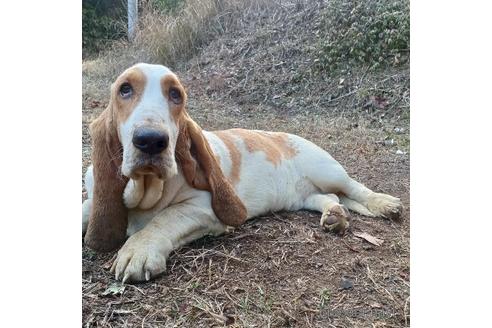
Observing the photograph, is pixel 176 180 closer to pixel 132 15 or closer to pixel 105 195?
pixel 105 195

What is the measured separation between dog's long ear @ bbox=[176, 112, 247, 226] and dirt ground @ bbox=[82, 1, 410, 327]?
0.30 feet

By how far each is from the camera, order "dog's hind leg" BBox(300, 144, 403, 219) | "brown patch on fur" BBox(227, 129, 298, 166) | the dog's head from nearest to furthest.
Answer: the dog's head, "dog's hind leg" BBox(300, 144, 403, 219), "brown patch on fur" BBox(227, 129, 298, 166)

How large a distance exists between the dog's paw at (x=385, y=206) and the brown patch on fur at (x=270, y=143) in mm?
438

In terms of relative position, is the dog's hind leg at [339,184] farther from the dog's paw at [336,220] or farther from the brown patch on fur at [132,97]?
the brown patch on fur at [132,97]

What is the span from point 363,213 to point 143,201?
3.12ft

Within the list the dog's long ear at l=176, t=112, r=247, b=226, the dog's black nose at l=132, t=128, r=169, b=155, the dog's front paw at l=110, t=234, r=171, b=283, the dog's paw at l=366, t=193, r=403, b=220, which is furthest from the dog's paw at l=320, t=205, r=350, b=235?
the dog's black nose at l=132, t=128, r=169, b=155

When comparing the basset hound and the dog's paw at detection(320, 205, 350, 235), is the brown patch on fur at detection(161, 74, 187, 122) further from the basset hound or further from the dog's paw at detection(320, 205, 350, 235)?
the dog's paw at detection(320, 205, 350, 235)

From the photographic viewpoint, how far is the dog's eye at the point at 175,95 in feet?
5.46

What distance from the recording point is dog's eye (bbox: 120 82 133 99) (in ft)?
5.41

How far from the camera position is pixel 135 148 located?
1.52m

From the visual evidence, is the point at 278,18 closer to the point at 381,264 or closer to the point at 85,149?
the point at 85,149

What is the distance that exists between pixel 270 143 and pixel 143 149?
1053 millimetres

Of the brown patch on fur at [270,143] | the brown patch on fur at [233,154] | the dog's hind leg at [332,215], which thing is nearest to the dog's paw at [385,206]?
the dog's hind leg at [332,215]
